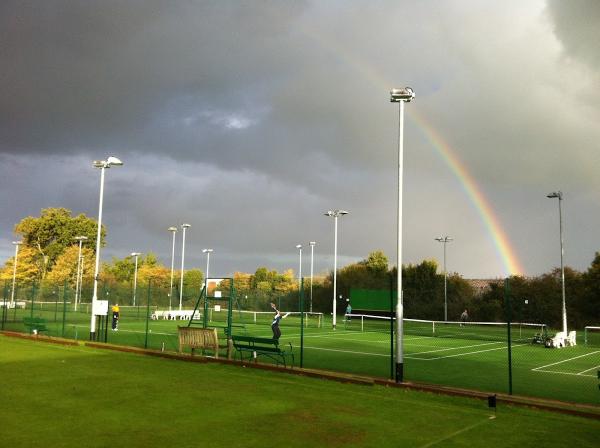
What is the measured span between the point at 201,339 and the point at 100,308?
6008 millimetres

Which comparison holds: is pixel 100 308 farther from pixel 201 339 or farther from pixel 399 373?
pixel 399 373

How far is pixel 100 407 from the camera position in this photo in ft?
33.0

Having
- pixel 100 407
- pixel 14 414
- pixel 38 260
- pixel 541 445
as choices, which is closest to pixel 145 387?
pixel 100 407

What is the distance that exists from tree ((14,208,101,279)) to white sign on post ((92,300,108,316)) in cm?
6791

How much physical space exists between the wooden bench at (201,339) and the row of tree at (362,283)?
11115 millimetres

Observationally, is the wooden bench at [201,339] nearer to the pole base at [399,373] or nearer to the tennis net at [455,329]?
the pole base at [399,373]

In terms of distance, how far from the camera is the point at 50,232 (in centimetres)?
8656

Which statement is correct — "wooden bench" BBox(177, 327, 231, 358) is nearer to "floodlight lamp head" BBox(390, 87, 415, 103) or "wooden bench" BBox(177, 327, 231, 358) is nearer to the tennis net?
"floodlight lamp head" BBox(390, 87, 415, 103)

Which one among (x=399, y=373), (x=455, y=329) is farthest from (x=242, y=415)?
(x=455, y=329)

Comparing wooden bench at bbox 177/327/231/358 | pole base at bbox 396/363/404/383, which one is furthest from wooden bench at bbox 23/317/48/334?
pole base at bbox 396/363/404/383

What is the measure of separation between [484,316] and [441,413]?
133 feet

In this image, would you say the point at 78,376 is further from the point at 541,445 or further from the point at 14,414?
the point at 541,445

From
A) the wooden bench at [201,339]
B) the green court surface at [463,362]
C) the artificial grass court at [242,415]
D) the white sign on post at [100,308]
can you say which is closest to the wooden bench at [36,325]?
the green court surface at [463,362]

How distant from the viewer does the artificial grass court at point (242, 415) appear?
8211 millimetres
